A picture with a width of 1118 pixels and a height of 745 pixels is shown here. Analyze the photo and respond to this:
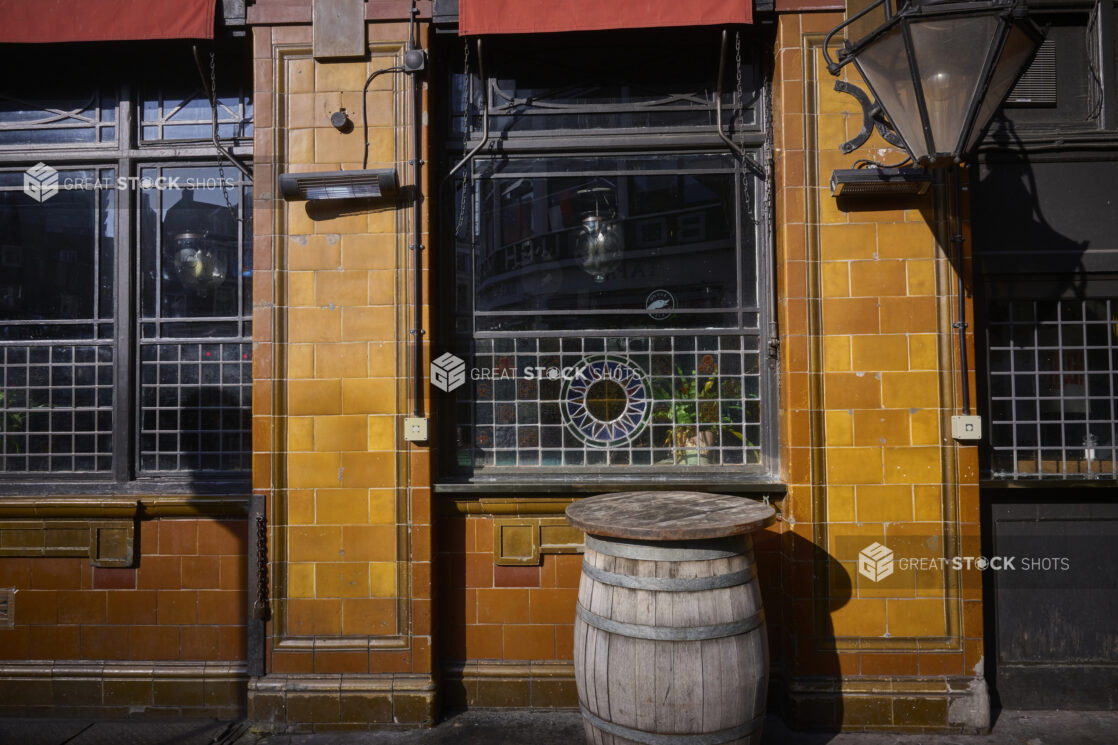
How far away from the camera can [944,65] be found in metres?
2.84

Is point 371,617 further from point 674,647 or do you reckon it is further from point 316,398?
point 674,647

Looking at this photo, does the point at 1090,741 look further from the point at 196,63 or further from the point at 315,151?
the point at 196,63

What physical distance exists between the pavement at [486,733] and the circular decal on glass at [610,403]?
161 cm

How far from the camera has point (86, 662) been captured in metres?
3.84

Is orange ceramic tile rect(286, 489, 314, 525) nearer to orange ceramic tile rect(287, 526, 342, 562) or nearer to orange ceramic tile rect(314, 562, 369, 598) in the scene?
orange ceramic tile rect(287, 526, 342, 562)

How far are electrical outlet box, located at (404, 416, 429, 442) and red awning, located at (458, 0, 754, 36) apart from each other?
7.26 feet

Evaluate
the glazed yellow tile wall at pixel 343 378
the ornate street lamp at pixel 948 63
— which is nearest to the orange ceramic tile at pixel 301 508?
the glazed yellow tile wall at pixel 343 378

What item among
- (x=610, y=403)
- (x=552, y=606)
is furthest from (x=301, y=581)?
(x=610, y=403)

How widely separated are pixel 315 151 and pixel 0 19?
6.61 feet

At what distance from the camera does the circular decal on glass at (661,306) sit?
3943mm

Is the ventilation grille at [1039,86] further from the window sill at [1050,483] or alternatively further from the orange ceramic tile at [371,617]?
the orange ceramic tile at [371,617]

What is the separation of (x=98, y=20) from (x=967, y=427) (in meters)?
5.42

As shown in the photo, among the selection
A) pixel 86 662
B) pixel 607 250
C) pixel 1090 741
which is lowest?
pixel 1090 741

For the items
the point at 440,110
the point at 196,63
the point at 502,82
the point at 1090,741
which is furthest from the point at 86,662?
the point at 1090,741
